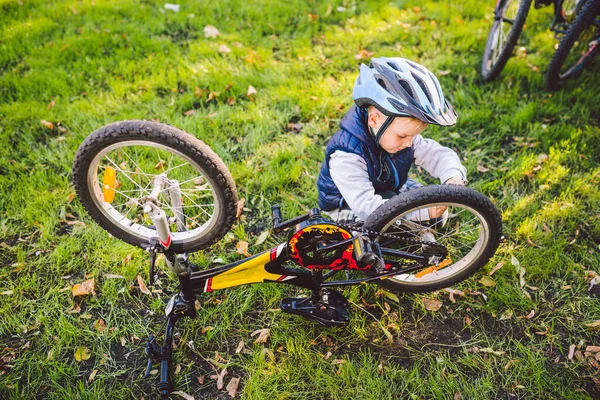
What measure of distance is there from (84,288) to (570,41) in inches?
177

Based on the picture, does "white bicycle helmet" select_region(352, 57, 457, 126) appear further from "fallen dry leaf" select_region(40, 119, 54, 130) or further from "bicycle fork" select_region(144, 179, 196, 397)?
"fallen dry leaf" select_region(40, 119, 54, 130)

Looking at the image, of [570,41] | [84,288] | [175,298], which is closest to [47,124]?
[84,288]

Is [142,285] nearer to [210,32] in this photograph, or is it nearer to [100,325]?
[100,325]

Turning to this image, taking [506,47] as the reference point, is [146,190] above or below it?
below

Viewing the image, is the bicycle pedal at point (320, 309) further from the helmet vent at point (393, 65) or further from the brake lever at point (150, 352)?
the helmet vent at point (393, 65)

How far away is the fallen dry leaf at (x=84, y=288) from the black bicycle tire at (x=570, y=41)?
4427 millimetres

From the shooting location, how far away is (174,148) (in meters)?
2.09

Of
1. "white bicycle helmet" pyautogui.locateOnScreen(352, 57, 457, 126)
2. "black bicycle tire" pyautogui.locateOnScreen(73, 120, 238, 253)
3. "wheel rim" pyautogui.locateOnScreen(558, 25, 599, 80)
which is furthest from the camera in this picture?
"wheel rim" pyautogui.locateOnScreen(558, 25, 599, 80)

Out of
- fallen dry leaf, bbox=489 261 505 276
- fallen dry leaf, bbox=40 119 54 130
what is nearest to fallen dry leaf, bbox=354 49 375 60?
fallen dry leaf, bbox=489 261 505 276

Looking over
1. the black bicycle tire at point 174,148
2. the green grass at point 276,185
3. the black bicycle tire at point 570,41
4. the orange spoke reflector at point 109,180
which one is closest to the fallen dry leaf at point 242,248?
the green grass at point 276,185

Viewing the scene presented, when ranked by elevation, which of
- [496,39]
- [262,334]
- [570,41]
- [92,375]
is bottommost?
[92,375]

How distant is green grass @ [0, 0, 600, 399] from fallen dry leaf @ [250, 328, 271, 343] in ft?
0.10

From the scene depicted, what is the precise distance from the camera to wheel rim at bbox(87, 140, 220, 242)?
231 cm

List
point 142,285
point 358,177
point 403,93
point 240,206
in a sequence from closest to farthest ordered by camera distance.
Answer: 1. point 403,93
2. point 358,177
3. point 142,285
4. point 240,206
